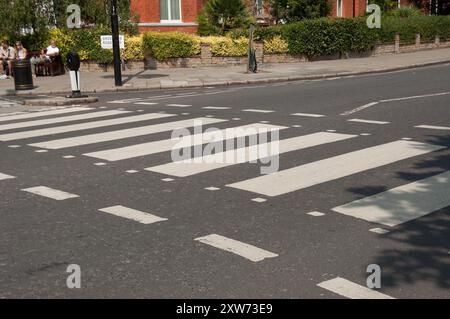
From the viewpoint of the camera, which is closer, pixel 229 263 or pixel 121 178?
pixel 229 263

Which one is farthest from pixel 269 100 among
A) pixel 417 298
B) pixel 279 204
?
pixel 417 298

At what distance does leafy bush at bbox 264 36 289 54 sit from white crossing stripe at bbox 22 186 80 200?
22.8 m

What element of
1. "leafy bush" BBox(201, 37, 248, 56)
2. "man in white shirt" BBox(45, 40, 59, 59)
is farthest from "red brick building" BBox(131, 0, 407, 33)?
"man in white shirt" BBox(45, 40, 59, 59)

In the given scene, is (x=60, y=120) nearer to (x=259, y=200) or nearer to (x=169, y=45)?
(x=259, y=200)

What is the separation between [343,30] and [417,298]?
2764 cm

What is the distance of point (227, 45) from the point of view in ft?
92.3

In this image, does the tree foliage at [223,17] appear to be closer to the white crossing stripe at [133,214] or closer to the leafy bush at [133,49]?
the leafy bush at [133,49]

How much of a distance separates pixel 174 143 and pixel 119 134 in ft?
4.92

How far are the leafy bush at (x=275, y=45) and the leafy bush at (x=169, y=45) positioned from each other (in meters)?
3.36

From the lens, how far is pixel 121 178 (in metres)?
7.79

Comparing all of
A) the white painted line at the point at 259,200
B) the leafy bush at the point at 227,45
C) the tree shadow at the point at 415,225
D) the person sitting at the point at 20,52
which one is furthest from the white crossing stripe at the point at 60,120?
the leafy bush at the point at 227,45

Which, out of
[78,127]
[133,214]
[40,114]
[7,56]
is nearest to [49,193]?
[133,214]

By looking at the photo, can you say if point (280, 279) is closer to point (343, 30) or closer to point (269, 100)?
point (269, 100)
